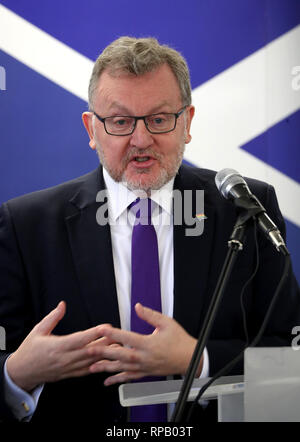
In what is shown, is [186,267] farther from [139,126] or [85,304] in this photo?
[139,126]

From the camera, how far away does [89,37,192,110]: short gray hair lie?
1.71m

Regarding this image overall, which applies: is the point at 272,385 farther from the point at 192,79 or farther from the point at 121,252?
the point at 192,79

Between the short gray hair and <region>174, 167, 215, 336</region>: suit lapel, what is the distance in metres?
0.45

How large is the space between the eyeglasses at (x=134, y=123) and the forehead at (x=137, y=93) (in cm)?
2

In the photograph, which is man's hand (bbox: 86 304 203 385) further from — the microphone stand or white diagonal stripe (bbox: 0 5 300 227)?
white diagonal stripe (bbox: 0 5 300 227)

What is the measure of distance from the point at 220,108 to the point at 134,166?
856mm

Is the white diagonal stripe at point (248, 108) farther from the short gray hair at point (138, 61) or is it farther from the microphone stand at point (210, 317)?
the microphone stand at point (210, 317)

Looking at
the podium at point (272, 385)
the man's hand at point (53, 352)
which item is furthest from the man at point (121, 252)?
the podium at point (272, 385)

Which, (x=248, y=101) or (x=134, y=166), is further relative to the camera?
(x=248, y=101)

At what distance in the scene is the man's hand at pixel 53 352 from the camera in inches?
51.0

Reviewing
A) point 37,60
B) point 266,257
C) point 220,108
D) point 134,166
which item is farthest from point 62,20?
point 266,257

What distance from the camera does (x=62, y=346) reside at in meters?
1.30
